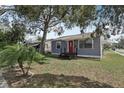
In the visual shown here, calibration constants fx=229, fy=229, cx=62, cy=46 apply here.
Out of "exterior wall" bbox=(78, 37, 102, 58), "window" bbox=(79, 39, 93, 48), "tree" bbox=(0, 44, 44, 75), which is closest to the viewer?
"tree" bbox=(0, 44, 44, 75)

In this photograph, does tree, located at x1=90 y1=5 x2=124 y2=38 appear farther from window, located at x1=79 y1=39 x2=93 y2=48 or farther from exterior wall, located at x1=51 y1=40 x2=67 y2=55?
exterior wall, located at x1=51 y1=40 x2=67 y2=55

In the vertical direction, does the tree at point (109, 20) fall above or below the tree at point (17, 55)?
above

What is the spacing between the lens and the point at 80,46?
25.8m

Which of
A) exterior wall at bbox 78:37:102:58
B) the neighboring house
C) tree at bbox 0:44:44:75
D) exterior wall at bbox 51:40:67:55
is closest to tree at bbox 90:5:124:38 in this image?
tree at bbox 0:44:44:75

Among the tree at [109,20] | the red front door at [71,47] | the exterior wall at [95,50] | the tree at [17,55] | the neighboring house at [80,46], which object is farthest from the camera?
the red front door at [71,47]

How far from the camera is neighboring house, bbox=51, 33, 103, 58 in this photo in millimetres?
23547

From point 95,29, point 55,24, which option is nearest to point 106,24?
point 95,29

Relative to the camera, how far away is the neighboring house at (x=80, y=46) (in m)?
23.5

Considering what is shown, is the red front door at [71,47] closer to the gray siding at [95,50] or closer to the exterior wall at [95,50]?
the exterior wall at [95,50]

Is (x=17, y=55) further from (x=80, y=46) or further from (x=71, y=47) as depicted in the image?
(x=71, y=47)

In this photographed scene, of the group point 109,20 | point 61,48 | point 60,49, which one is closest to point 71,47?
point 61,48

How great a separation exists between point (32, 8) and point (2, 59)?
2.77m

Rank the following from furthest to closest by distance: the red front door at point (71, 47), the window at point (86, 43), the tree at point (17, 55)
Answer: the red front door at point (71, 47) < the window at point (86, 43) < the tree at point (17, 55)

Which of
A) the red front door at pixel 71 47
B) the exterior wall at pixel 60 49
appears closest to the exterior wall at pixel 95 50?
the red front door at pixel 71 47
